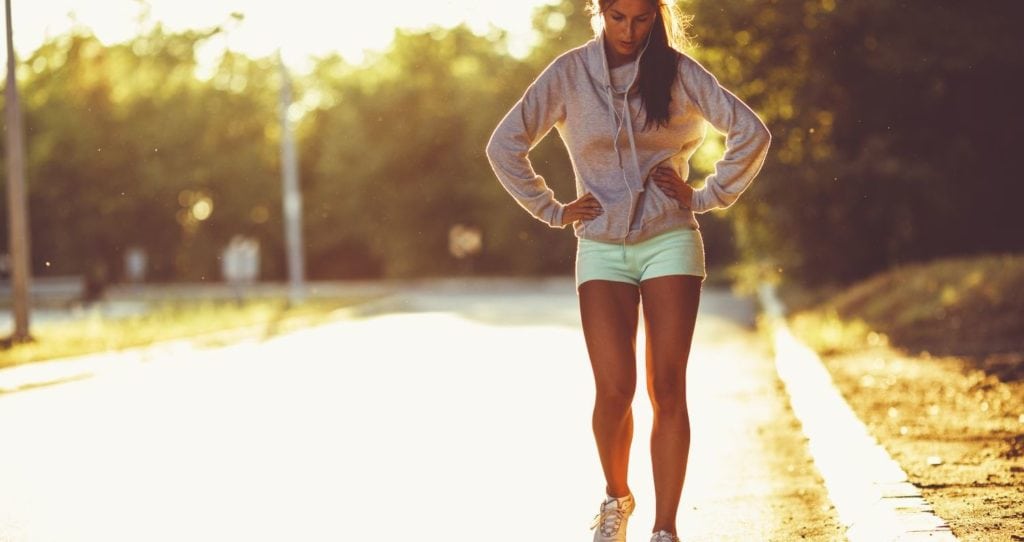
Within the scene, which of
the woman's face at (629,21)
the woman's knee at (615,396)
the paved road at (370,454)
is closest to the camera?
the woman's face at (629,21)

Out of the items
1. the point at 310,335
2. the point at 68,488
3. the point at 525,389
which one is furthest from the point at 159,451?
the point at 310,335

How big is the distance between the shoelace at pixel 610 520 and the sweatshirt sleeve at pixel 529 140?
94cm

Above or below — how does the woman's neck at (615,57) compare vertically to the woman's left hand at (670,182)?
above

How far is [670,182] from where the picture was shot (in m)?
4.64

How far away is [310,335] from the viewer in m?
20.9

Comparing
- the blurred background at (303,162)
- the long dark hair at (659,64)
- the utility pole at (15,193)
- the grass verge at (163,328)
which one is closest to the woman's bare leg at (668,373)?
the long dark hair at (659,64)

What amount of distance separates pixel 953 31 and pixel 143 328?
447 inches

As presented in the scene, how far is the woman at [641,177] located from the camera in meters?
4.63

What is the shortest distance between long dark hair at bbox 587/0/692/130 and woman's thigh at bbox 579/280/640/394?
0.51 metres

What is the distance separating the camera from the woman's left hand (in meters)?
4.64

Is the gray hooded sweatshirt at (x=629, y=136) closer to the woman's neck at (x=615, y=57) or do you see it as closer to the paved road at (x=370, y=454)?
the woman's neck at (x=615, y=57)

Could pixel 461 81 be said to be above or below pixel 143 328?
above

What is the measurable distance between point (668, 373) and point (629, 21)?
1.06m

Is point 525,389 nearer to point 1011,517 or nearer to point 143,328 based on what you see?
point 1011,517
